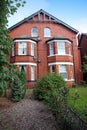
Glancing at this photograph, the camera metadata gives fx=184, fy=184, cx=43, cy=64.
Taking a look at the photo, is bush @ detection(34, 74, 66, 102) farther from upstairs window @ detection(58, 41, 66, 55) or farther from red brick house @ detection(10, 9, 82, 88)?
upstairs window @ detection(58, 41, 66, 55)

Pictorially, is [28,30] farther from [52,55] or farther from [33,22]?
[52,55]

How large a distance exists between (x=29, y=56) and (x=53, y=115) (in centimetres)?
1543

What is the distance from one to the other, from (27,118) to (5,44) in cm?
461

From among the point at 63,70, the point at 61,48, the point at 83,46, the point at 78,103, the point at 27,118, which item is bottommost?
the point at 27,118

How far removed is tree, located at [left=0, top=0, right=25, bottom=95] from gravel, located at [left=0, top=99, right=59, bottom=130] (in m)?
2.68

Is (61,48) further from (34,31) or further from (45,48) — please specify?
(34,31)

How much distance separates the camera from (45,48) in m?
26.9

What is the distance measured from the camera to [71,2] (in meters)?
8.09

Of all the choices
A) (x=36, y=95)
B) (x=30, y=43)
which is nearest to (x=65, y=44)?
(x=30, y=43)

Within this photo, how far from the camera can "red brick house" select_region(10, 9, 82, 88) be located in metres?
24.9

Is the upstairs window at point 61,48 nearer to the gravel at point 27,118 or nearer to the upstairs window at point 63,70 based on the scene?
the upstairs window at point 63,70

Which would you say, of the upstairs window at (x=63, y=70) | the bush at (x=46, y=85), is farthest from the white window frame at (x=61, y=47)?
the bush at (x=46, y=85)

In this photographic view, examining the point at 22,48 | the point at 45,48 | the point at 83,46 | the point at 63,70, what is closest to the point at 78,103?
the point at 63,70

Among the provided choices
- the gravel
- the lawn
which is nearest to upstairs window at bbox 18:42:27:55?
the gravel
